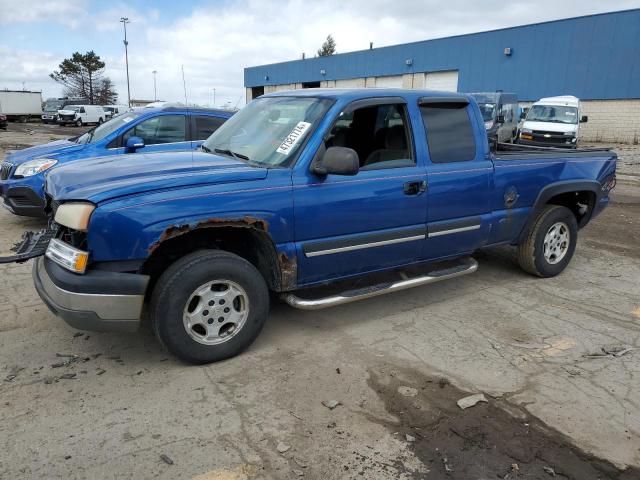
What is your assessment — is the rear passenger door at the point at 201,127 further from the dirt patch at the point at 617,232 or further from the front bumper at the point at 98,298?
the dirt patch at the point at 617,232

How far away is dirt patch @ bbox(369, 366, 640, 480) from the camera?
255cm

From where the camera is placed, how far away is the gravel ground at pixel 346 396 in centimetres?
259

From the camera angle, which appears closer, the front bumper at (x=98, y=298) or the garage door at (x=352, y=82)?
the front bumper at (x=98, y=298)

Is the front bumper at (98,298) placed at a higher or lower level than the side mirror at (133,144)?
lower

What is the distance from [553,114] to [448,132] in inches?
714

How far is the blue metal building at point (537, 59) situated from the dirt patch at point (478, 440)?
28107 millimetres

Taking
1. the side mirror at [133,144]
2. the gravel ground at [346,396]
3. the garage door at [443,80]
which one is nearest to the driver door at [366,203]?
the gravel ground at [346,396]

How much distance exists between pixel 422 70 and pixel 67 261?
37368 mm

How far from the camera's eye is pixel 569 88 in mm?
28172

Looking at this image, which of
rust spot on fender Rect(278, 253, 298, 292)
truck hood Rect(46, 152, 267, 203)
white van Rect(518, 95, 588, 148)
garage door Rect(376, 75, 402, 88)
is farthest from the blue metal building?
truck hood Rect(46, 152, 267, 203)

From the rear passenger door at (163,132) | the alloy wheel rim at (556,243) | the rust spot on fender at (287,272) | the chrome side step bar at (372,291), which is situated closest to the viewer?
the rust spot on fender at (287,272)

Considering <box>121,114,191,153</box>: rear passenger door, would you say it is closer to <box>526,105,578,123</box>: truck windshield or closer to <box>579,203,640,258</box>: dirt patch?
<box>579,203,640,258</box>: dirt patch

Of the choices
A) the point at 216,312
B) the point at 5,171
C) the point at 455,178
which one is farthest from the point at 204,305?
the point at 5,171

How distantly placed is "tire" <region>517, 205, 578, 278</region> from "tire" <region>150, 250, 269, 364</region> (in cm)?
315
